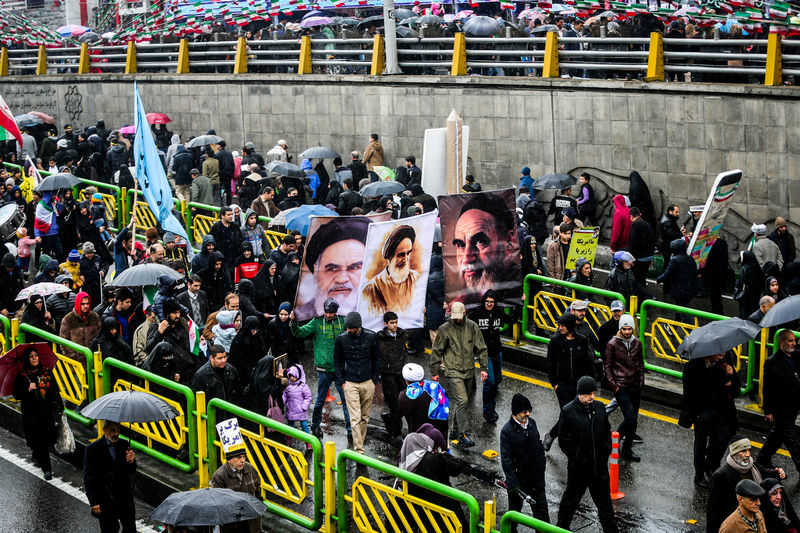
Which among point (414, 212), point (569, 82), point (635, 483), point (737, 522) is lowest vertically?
point (635, 483)

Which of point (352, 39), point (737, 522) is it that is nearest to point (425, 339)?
point (737, 522)

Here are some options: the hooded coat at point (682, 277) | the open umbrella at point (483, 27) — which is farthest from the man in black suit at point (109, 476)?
the open umbrella at point (483, 27)

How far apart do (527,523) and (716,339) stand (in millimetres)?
3917

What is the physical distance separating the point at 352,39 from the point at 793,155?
10.9 metres

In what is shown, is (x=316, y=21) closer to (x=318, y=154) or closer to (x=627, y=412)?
(x=318, y=154)

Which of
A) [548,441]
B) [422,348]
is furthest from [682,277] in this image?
[548,441]

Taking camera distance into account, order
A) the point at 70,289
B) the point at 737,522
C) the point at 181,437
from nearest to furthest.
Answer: the point at 737,522, the point at 181,437, the point at 70,289

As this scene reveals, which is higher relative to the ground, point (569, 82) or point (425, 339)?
point (569, 82)

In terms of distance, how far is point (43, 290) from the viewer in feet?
46.7

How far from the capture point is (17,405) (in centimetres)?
1382

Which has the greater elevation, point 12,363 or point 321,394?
point 12,363

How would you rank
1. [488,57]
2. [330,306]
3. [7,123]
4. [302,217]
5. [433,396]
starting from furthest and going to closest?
[488,57] < [7,123] < [302,217] < [330,306] < [433,396]

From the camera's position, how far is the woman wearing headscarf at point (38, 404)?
12016 millimetres

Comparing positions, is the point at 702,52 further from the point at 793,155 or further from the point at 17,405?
the point at 17,405
